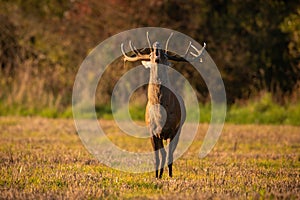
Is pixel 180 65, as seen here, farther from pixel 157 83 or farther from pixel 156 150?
pixel 157 83

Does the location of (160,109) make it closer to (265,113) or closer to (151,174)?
(151,174)

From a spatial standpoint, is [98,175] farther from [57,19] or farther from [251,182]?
[57,19]

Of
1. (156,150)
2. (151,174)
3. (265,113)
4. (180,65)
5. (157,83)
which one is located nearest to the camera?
(157,83)

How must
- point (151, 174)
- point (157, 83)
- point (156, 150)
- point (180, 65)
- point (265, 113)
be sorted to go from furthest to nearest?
point (180, 65)
point (265, 113)
point (151, 174)
point (156, 150)
point (157, 83)

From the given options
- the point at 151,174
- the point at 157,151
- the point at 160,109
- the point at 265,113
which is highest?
the point at 265,113

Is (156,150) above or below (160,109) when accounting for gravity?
below

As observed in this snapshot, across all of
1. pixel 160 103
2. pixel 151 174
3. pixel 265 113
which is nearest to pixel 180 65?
pixel 265 113

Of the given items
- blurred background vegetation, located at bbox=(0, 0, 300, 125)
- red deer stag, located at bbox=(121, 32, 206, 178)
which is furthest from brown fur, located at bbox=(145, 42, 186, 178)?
blurred background vegetation, located at bbox=(0, 0, 300, 125)

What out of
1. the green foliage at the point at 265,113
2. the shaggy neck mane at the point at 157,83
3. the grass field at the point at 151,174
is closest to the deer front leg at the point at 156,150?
the grass field at the point at 151,174

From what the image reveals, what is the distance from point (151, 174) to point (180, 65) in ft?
38.7

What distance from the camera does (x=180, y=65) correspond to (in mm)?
21109

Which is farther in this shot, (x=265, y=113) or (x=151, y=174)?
(x=265, y=113)

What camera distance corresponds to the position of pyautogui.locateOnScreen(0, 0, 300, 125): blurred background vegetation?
20.6 metres

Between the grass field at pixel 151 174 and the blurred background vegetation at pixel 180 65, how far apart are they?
5.32m
